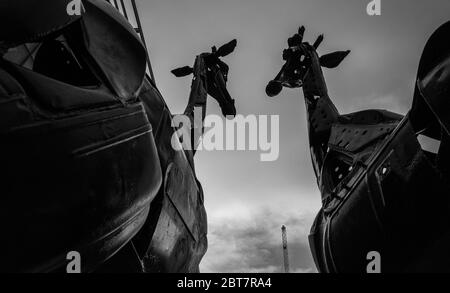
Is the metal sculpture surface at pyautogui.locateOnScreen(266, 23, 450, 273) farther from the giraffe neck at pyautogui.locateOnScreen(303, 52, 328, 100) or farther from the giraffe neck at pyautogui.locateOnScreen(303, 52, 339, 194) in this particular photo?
the giraffe neck at pyautogui.locateOnScreen(303, 52, 328, 100)

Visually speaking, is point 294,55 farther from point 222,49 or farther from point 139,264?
point 139,264

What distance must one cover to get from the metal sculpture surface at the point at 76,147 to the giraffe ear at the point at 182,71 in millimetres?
2926

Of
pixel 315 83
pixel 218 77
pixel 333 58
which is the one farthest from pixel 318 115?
pixel 218 77

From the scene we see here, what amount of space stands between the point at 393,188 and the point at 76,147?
59.1 inches

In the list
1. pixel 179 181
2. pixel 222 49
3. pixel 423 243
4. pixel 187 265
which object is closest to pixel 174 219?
pixel 179 181

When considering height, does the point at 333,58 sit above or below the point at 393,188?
above

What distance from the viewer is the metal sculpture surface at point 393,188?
1682 millimetres

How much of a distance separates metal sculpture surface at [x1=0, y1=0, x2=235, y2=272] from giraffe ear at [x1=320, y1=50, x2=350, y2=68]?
2.64m

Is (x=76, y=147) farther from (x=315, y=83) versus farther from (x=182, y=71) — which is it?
(x=182, y=71)

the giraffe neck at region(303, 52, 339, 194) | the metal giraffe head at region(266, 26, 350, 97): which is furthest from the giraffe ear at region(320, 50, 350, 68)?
the giraffe neck at region(303, 52, 339, 194)

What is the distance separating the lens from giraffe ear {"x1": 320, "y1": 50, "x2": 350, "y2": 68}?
4262mm

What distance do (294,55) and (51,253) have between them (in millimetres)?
3512

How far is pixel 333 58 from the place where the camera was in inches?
168

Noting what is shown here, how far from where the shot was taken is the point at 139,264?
7.22ft
